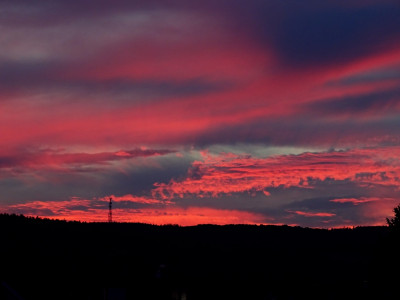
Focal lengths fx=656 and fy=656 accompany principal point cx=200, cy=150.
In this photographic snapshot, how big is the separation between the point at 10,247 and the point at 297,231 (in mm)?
44896

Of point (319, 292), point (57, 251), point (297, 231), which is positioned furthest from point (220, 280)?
point (297, 231)

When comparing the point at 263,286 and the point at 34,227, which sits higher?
the point at 34,227

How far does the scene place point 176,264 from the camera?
200 feet

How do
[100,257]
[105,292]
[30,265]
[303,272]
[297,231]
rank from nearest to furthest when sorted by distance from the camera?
1. [105,292]
2. [30,265]
3. [100,257]
4. [303,272]
5. [297,231]

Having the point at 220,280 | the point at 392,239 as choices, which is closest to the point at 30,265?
the point at 220,280

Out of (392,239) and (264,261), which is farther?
(264,261)

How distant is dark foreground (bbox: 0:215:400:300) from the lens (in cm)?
5394

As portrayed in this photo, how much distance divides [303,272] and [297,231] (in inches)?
1045

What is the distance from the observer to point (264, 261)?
229ft

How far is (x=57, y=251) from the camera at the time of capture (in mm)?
61844

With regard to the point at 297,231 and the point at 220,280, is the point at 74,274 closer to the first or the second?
the point at 220,280

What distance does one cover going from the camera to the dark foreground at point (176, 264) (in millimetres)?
53938

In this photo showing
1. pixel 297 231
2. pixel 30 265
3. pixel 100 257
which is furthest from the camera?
pixel 297 231

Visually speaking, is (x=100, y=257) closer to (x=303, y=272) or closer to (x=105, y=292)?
(x=105, y=292)
